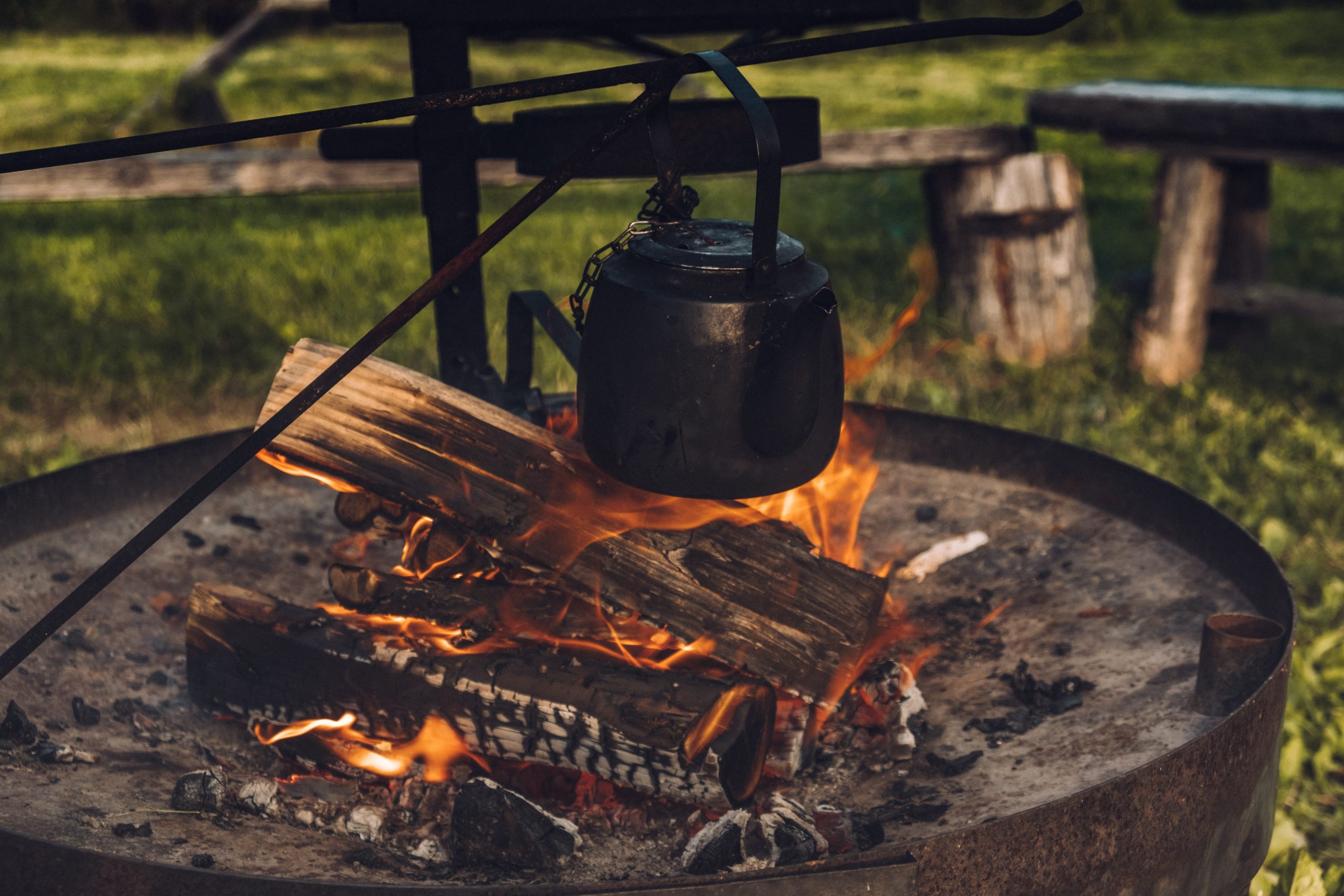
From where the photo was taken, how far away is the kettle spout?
5.09 feet

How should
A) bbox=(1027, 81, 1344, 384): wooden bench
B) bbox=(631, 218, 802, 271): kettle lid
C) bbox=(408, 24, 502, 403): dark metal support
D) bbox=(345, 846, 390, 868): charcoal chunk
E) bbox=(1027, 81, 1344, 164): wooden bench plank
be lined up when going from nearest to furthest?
1. bbox=(631, 218, 802, 271): kettle lid
2. bbox=(345, 846, 390, 868): charcoal chunk
3. bbox=(408, 24, 502, 403): dark metal support
4. bbox=(1027, 81, 1344, 164): wooden bench plank
5. bbox=(1027, 81, 1344, 384): wooden bench

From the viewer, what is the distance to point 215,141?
136cm

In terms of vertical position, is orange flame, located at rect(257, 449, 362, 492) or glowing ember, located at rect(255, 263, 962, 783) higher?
orange flame, located at rect(257, 449, 362, 492)

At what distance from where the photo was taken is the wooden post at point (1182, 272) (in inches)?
173

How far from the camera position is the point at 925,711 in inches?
82.5

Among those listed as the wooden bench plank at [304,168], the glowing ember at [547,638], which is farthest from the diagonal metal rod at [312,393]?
the wooden bench plank at [304,168]

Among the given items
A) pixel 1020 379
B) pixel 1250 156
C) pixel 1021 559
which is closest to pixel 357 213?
pixel 1020 379

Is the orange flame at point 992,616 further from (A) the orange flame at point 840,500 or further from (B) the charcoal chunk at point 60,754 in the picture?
(B) the charcoal chunk at point 60,754

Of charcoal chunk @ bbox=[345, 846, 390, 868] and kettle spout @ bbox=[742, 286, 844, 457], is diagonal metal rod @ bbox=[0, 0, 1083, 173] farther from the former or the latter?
charcoal chunk @ bbox=[345, 846, 390, 868]

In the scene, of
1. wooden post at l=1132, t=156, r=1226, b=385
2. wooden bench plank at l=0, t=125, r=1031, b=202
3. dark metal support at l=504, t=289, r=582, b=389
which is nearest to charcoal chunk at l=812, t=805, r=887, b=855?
dark metal support at l=504, t=289, r=582, b=389

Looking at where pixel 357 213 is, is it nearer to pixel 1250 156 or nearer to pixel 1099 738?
pixel 1250 156

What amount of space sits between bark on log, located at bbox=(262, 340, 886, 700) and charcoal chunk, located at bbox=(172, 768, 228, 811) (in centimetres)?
51

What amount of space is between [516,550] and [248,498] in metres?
1.12

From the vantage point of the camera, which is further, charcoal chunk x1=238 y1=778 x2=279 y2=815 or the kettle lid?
charcoal chunk x1=238 y1=778 x2=279 y2=815
